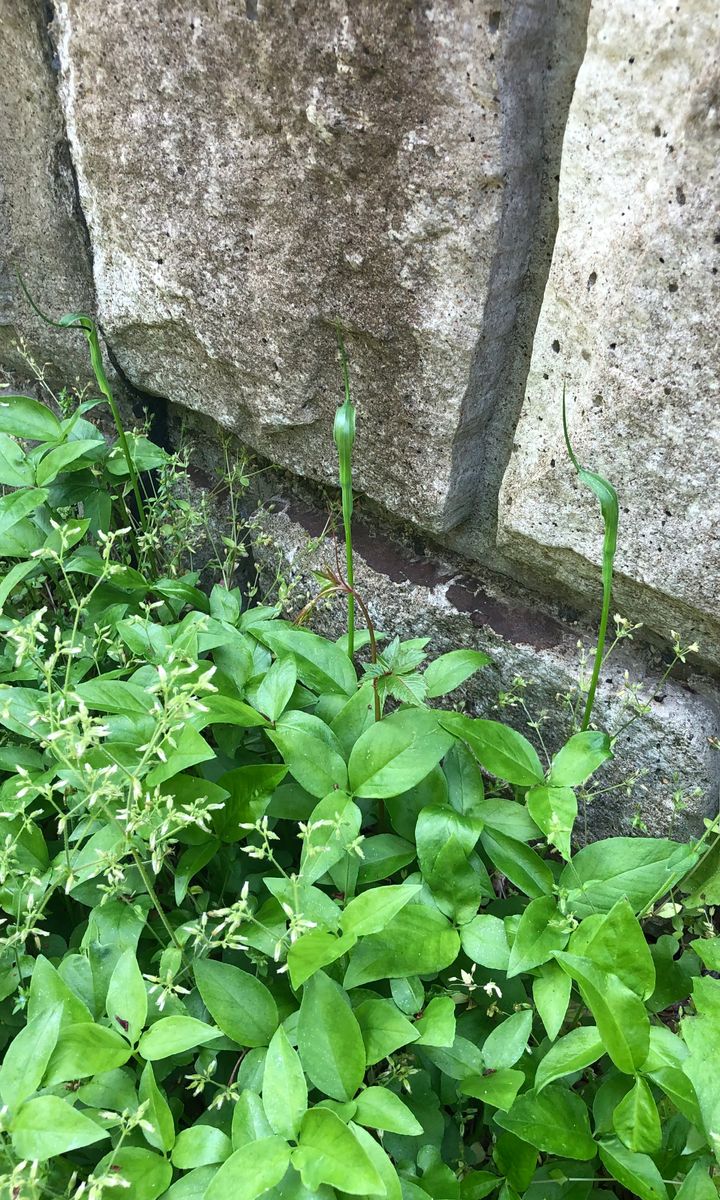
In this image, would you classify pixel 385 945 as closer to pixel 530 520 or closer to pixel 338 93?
pixel 530 520

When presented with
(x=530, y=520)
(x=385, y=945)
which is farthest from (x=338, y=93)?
(x=385, y=945)

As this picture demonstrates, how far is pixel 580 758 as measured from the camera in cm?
94

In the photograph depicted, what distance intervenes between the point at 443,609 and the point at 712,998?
64cm

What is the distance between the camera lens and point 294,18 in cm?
93

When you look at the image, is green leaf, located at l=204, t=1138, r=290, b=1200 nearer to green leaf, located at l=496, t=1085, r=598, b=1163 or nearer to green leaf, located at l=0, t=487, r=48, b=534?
green leaf, located at l=496, t=1085, r=598, b=1163

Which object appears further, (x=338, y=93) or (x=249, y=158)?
(x=249, y=158)

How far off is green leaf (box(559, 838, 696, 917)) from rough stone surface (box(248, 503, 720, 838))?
0.55 ft

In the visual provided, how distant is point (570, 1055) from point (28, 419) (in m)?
1.12

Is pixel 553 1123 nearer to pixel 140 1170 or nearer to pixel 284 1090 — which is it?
pixel 284 1090

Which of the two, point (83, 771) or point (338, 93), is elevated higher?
point (338, 93)

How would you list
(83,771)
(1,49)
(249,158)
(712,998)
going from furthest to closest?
(1,49), (249,158), (83,771), (712,998)

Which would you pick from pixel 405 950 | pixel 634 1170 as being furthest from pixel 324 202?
pixel 634 1170

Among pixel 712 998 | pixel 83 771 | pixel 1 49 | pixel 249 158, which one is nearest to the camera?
pixel 712 998

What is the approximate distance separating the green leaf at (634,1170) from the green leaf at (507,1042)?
0.11 m
